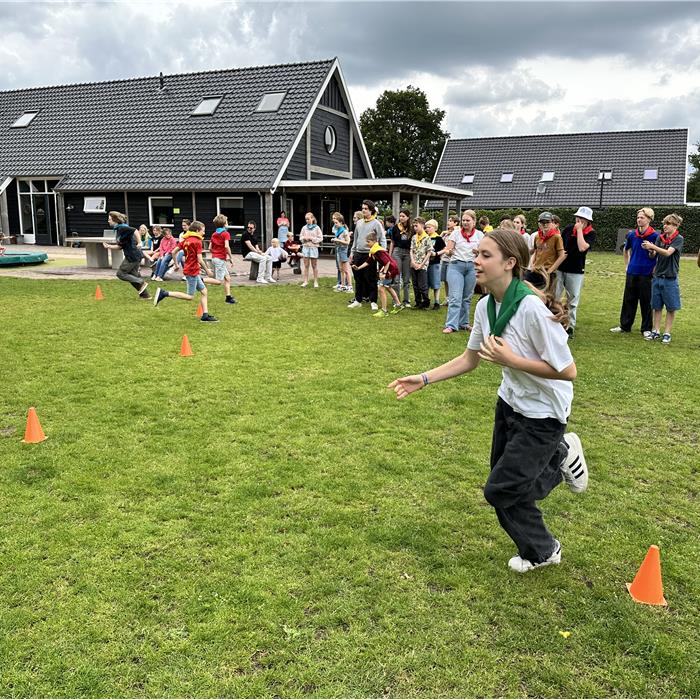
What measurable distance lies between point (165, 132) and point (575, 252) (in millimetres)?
22748

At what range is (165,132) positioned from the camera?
90.1 feet

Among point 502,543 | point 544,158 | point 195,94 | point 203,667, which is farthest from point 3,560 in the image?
point 544,158

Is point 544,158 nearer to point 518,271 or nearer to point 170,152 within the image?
point 170,152

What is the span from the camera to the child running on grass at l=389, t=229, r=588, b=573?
3.01 meters

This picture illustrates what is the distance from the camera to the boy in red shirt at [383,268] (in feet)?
37.7

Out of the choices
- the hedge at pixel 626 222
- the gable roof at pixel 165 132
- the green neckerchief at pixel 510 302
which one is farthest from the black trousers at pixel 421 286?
the hedge at pixel 626 222

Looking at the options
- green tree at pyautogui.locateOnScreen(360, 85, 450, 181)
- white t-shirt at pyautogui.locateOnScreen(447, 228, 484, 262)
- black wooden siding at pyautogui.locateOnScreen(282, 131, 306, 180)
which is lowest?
white t-shirt at pyautogui.locateOnScreen(447, 228, 484, 262)

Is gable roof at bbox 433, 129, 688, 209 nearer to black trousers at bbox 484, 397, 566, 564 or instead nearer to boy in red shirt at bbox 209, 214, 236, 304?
boy in red shirt at bbox 209, 214, 236, 304

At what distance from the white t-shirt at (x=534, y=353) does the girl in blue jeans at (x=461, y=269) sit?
6306mm

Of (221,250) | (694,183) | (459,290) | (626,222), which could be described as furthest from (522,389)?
(694,183)

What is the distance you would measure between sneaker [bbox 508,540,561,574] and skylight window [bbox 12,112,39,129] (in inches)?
1331

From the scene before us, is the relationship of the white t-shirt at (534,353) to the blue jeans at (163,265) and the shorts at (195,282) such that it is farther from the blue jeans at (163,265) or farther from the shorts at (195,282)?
the blue jeans at (163,265)

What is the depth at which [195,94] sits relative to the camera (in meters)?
28.7

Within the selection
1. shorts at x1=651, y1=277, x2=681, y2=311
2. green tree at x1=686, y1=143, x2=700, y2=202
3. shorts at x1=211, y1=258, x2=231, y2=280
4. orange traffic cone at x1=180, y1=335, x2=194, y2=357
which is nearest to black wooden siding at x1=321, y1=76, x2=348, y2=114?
shorts at x1=211, y1=258, x2=231, y2=280
